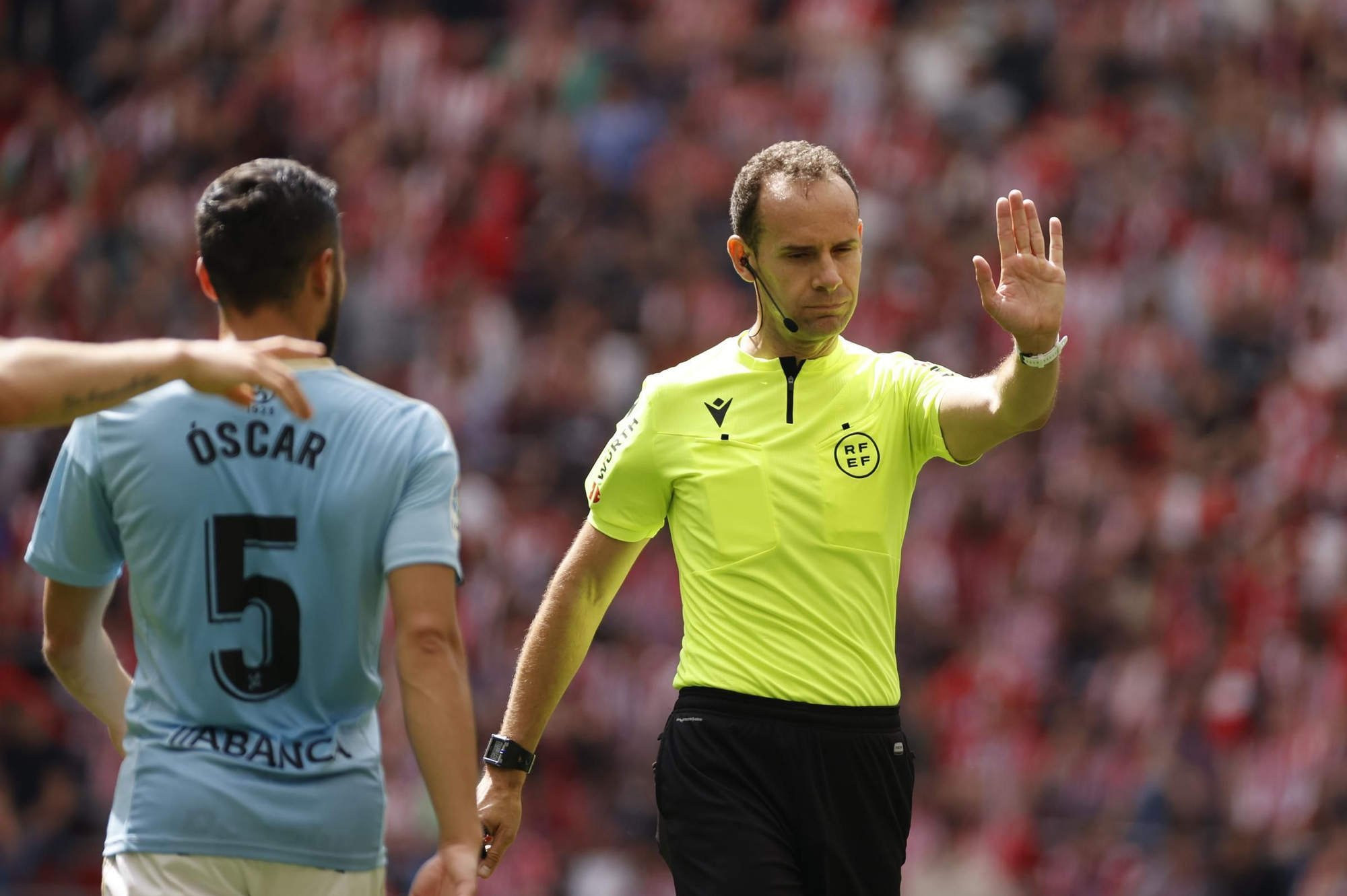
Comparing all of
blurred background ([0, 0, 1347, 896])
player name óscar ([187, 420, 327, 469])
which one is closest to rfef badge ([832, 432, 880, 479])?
player name óscar ([187, 420, 327, 469])

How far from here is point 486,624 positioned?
13.4m

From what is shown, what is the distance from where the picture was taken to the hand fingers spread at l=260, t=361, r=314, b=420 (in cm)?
343

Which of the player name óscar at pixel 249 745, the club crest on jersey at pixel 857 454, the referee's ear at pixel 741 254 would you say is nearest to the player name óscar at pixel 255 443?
the player name óscar at pixel 249 745

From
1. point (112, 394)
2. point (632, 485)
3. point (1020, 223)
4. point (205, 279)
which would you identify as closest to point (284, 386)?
point (112, 394)

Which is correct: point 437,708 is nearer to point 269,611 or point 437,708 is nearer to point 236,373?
point 269,611

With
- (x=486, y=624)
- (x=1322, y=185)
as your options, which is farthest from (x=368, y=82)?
(x=1322, y=185)

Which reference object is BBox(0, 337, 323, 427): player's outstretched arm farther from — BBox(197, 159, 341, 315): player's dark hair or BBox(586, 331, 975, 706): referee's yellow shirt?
BBox(586, 331, 975, 706): referee's yellow shirt

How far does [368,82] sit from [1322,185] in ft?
29.3

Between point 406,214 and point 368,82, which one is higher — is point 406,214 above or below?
below

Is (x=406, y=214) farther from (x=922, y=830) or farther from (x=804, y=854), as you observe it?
(x=804, y=854)

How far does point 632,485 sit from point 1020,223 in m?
1.35

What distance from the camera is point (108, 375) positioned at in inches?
134

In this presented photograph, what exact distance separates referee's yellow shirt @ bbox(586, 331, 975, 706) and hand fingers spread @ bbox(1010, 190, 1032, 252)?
459mm

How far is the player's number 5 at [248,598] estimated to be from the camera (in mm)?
3887
